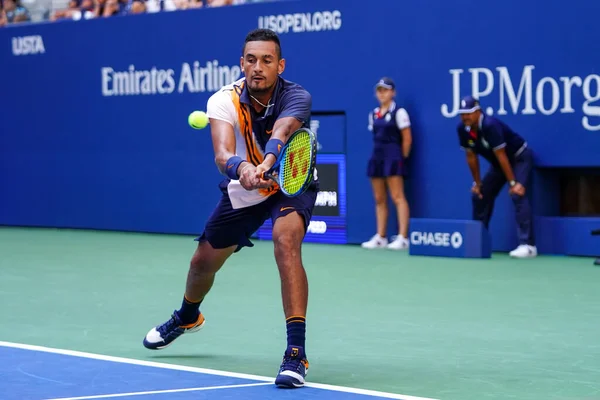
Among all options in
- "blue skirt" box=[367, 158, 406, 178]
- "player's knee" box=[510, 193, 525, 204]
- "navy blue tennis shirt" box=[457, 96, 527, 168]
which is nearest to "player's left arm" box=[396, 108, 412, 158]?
"blue skirt" box=[367, 158, 406, 178]

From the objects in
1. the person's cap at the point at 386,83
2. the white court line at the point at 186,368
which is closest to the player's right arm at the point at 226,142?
the white court line at the point at 186,368

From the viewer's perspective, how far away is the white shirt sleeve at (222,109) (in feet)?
20.5

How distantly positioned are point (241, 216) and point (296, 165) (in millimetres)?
519

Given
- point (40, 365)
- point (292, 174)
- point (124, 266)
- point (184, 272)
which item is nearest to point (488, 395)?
point (292, 174)

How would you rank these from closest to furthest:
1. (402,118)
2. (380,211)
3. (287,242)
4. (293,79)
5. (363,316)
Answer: (287,242), (363,316), (402,118), (380,211), (293,79)

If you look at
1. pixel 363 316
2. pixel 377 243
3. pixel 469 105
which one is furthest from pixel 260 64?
pixel 377 243

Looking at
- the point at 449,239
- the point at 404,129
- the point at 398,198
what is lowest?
the point at 449,239

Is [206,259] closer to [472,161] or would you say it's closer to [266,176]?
[266,176]

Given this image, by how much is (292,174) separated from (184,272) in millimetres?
6175

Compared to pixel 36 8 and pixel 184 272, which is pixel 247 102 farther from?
pixel 36 8

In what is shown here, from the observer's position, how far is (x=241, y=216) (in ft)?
20.8

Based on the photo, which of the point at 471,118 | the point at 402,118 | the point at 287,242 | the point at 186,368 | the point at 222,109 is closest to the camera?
the point at 287,242

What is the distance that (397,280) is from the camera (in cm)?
1106

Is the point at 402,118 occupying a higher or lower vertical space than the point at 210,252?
higher
